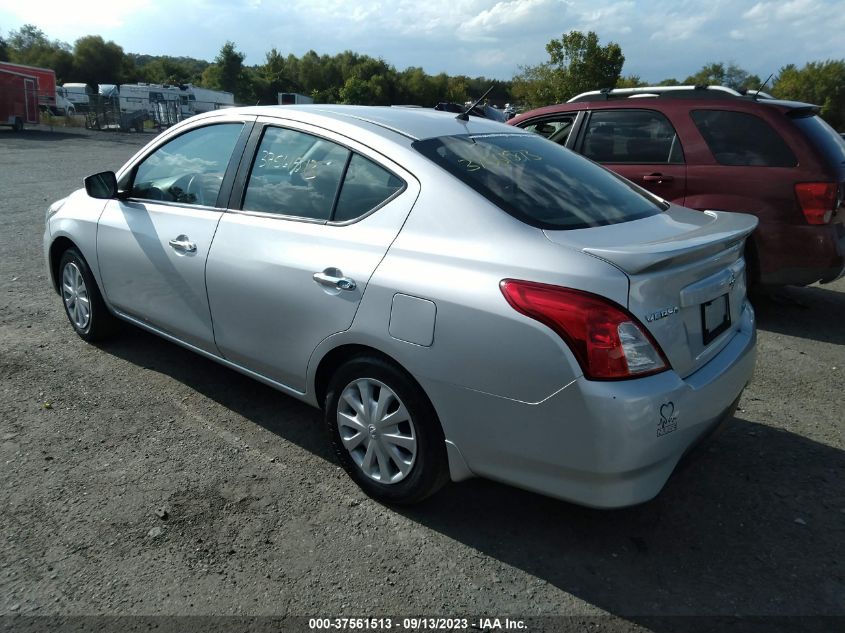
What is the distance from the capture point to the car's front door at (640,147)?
595 centimetres

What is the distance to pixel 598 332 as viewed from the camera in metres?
2.40

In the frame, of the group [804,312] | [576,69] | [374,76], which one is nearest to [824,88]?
[576,69]

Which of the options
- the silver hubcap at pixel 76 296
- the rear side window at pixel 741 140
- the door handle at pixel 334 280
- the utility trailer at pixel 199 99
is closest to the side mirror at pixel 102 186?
the silver hubcap at pixel 76 296

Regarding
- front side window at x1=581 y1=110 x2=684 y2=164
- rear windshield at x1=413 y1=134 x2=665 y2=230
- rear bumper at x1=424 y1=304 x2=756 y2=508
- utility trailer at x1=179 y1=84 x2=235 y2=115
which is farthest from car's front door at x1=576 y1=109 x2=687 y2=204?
utility trailer at x1=179 y1=84 x2=235 y2=115

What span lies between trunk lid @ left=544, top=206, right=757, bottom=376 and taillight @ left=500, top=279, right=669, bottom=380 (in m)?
0.07

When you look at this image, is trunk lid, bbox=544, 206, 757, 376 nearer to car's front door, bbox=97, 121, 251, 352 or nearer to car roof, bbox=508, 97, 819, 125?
car's front door, bbox=97, 121, 251, 352

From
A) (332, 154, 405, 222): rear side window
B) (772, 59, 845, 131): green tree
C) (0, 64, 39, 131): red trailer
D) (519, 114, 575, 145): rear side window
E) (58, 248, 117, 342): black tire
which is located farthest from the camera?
(772, 59, 845, 131): green tree

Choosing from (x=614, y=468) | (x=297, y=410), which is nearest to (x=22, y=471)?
(x=297, y=410)

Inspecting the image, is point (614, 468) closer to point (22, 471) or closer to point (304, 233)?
point (304, 233)

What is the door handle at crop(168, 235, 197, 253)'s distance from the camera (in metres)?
3.79

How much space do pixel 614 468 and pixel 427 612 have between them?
0.85 meters

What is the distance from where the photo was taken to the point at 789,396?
440 cm

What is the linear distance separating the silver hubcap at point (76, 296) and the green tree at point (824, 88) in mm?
86804

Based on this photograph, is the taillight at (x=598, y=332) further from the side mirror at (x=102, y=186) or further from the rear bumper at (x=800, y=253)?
the rear bumper at (x=800, y=253)
